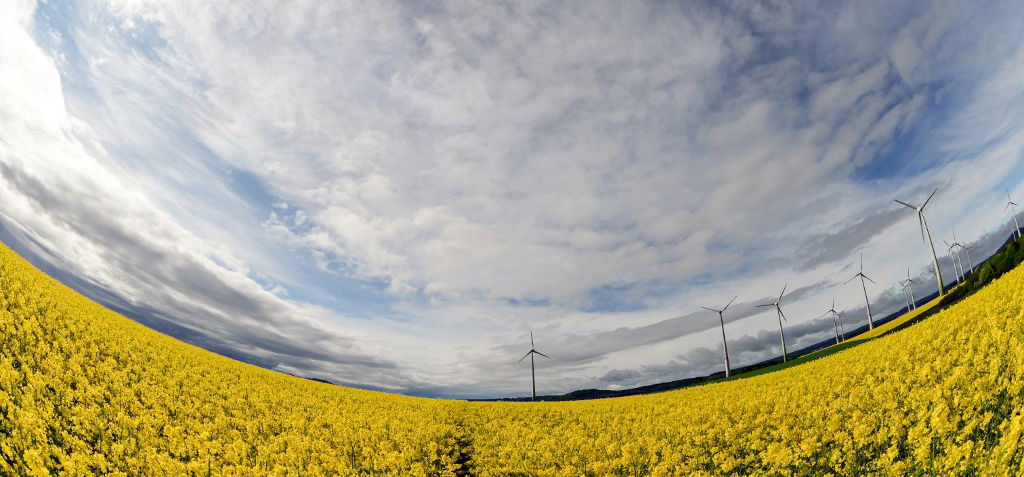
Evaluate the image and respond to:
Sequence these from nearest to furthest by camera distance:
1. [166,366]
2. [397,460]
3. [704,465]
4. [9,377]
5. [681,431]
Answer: [9,377] < [397,460] < [704,465] < [681,431] < [166,366]

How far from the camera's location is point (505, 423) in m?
27.5

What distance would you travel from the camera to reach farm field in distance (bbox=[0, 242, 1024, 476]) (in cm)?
1152

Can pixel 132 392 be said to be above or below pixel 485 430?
above

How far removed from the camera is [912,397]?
575 inches

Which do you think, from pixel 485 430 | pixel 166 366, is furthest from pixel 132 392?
pixel 485 430

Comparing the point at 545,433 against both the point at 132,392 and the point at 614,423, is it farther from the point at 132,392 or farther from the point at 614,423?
the point at 132,392

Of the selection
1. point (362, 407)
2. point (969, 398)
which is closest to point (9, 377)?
point (362, 407)

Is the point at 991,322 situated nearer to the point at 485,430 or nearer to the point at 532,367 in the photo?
the point at 485,430

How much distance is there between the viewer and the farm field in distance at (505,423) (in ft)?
37.8

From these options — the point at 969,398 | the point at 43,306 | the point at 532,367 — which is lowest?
the point at 532,367

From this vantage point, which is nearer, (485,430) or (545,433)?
(545,433)

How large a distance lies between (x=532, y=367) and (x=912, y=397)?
10402 cm

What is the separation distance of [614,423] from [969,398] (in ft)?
51.4

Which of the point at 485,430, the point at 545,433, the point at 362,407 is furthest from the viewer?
the point at 362,407
